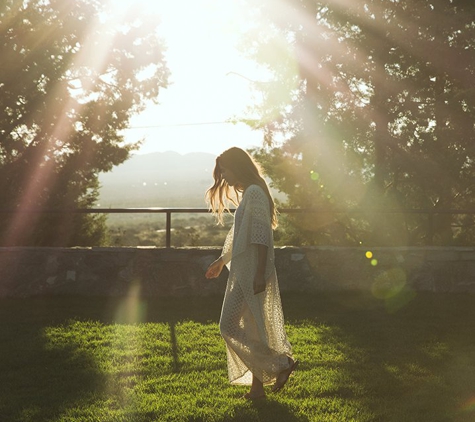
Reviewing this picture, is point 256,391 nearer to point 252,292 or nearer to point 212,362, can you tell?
point 252,292

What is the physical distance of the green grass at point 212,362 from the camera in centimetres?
471

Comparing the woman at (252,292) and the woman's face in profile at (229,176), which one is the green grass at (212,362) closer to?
the woman at (252,292)

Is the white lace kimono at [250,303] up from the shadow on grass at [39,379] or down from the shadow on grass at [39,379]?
up

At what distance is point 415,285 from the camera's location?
10000 millimetres

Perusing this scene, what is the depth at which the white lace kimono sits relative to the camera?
4891 mm

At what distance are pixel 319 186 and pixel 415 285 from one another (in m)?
12.9

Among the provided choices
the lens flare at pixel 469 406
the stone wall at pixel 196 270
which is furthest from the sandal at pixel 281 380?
the stone wall at pixel 196 270

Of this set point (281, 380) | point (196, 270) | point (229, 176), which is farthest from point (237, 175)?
point (196, 270)

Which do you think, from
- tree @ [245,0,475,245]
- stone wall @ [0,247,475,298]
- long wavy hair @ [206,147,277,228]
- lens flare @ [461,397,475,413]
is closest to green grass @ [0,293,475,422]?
lens flare @ [461,397,475,413]

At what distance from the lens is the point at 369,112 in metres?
21.7


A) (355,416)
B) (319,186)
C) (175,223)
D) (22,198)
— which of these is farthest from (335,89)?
(175,223)

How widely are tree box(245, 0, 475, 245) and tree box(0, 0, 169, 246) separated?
5.04 meters

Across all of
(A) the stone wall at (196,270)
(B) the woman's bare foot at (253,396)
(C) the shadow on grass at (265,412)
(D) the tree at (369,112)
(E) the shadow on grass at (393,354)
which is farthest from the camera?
(D) the tree at (369,112)

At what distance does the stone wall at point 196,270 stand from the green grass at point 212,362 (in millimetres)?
635
